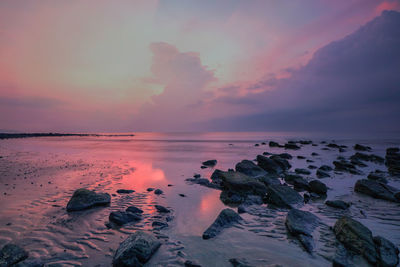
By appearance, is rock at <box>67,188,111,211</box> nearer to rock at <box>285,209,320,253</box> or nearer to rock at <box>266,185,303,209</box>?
rock at <box>285,209,320,253</box>

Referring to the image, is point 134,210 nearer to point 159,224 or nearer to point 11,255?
point 159,224

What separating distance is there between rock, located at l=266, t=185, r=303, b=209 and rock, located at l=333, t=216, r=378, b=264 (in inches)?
117

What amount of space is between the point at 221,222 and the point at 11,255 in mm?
6281

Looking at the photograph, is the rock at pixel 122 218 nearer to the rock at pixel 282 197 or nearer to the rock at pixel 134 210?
the rock at pixel 134 210

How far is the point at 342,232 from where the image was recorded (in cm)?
586

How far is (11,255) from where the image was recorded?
455 cm

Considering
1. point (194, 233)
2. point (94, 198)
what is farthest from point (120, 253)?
point (94, 198)

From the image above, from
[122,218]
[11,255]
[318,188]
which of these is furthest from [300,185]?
[11,255]

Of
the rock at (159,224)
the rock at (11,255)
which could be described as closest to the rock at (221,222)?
the rock at (159,224)

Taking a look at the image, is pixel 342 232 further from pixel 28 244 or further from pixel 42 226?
pixel 42 226

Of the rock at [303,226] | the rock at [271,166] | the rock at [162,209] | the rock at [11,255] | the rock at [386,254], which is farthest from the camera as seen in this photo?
the rock at [271,166]

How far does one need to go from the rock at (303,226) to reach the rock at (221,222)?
2.03m

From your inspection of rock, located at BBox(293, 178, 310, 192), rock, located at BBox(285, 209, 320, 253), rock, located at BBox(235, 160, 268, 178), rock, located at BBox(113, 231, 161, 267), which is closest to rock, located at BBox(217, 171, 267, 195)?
rock, located at BBox(293, 178, 310, 192)

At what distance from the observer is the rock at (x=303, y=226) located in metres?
5.67
